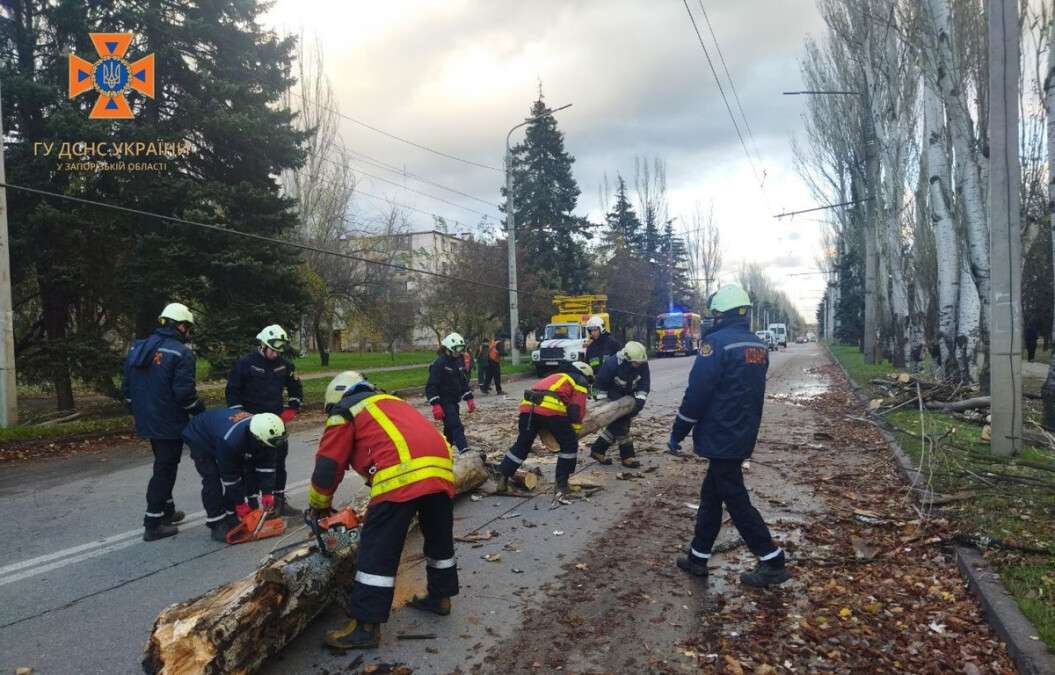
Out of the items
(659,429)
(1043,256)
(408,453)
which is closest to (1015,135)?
(659,429)

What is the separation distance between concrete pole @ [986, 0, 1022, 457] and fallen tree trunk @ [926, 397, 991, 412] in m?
3.15

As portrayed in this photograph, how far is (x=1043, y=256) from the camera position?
23.8 meters

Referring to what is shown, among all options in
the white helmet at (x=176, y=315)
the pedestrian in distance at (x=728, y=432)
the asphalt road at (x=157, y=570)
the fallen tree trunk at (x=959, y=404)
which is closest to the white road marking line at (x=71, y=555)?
the asphalt road at (x=157, y=570)

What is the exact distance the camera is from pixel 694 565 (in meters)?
4.78

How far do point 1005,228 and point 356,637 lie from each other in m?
8.32

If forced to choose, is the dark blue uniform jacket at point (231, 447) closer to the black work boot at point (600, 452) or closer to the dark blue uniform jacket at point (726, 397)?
the dark blue uniform jacket at point (726, 397)

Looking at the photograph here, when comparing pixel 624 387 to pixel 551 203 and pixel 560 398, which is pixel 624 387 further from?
pixel 551 203

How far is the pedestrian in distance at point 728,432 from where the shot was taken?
456 cm

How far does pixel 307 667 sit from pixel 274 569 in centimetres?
54

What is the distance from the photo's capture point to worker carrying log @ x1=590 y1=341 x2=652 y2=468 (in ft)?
28.3

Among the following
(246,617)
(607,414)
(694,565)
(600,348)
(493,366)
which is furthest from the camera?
(493,366)

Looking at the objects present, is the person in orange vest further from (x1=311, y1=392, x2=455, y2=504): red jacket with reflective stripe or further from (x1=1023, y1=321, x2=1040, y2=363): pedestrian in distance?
(x1=1023, y1=321, x2=1040, y2=363): pedestrian in distance

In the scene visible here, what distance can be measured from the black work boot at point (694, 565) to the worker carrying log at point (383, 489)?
1753 mm

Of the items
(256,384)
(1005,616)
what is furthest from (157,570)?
(1005,616)
